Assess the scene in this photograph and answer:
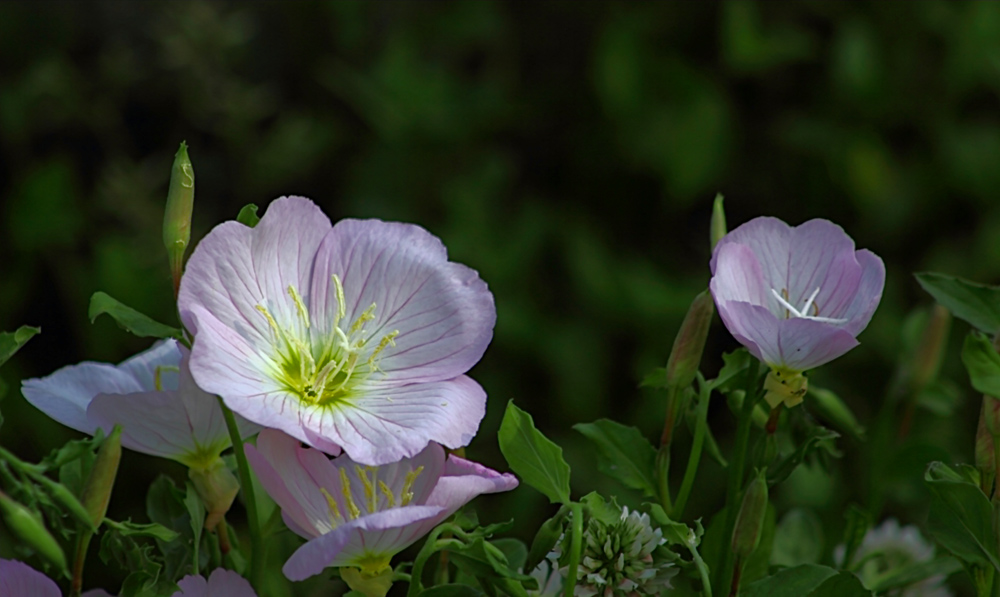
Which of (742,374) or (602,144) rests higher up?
(742,374)

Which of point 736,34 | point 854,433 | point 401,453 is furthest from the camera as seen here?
point 736,34

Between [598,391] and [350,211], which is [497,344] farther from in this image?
Answer: [350,211]

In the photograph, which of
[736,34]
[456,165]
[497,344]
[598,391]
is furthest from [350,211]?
[736,34]

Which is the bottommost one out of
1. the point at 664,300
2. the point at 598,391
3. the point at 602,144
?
the point at 598,391

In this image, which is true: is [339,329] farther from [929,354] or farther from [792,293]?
[929,354]

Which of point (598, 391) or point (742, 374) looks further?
point (598, 391)

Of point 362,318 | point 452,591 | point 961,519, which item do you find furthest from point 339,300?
point 961,519

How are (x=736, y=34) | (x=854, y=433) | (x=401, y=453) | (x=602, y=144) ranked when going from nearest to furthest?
(x=401, y=453), (x=854, y=433), (x=736, y=34), (x=602, y=144)

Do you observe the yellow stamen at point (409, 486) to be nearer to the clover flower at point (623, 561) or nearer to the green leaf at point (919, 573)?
the clover flower at point (623, 561)
